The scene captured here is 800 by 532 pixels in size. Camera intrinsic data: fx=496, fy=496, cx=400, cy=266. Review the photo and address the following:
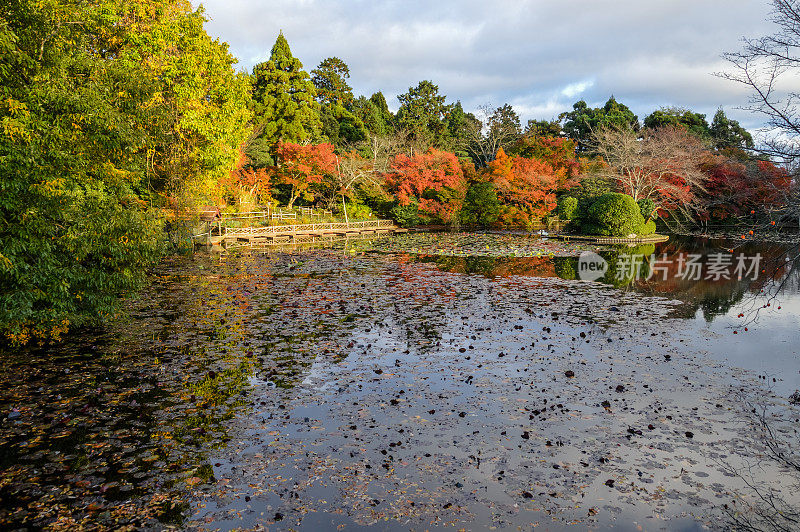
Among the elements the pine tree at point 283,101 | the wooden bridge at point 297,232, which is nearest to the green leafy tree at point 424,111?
the pine tree at point 283,101

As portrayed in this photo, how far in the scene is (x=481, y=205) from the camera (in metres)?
41.8

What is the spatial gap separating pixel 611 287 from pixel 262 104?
128 ft

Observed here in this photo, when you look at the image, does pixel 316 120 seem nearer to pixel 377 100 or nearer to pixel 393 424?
pixel 377 100

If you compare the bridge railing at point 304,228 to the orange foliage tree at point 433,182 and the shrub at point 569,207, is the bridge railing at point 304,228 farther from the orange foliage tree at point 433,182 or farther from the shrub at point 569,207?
the shrub at point 569,207

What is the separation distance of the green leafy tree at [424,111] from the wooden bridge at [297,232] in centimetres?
1965

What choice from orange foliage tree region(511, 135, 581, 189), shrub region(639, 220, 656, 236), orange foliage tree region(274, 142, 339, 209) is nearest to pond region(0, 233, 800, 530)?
shrub region(639, 220, 656, 236)

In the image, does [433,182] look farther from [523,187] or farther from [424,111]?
[424,111]

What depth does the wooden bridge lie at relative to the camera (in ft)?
108

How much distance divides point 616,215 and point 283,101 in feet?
103

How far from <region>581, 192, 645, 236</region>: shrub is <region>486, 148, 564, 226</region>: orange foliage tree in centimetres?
614

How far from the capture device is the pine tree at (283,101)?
46219 millimetres

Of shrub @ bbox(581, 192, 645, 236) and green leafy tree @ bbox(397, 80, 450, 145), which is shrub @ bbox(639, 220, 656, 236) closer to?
shrub @ bbox(581, 192, 645, 236)

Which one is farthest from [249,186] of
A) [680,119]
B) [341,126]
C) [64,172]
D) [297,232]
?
[680,119]

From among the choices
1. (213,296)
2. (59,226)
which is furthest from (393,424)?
(213,296)
